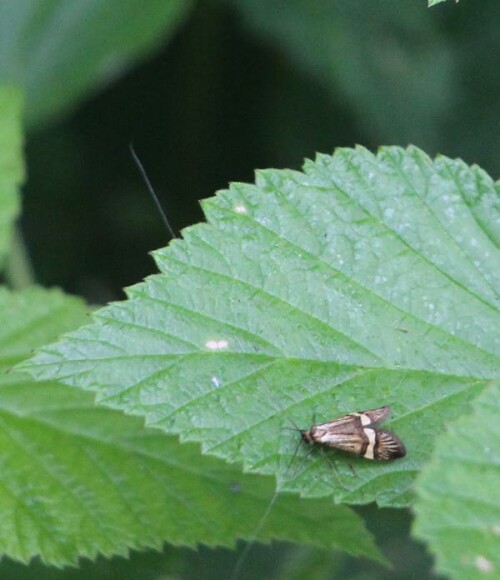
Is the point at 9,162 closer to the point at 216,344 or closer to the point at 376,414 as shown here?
the point at 216,344

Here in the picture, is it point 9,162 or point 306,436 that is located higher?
point 9,162

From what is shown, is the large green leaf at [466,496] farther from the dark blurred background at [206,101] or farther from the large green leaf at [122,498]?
the dark blurred background at [206,101]

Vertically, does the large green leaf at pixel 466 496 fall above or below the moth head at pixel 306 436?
below

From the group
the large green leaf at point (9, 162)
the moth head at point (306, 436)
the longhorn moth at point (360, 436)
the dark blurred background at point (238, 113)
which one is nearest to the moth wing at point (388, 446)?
the longhorn moth at point (360, 436)

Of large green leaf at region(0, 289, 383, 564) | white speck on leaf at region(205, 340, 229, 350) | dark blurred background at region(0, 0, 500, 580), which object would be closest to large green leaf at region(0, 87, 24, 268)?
large green leaf at region(0, 289, 383, 564)

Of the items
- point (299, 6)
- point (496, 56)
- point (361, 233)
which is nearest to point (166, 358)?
point (361, 233)

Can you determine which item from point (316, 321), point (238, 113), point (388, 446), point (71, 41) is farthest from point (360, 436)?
point (238, 113)

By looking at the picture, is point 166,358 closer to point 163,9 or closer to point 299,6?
point 163,9
